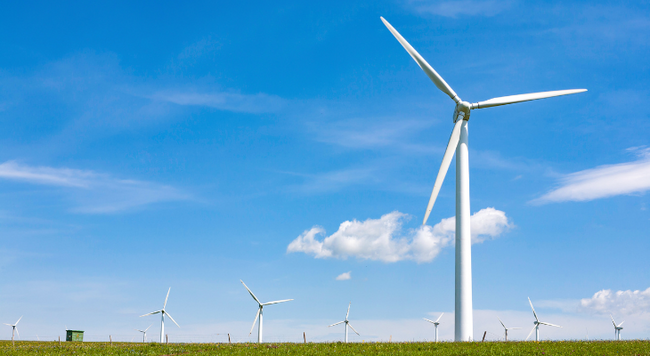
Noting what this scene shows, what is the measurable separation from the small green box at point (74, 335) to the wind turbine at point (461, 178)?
8479 centimetres

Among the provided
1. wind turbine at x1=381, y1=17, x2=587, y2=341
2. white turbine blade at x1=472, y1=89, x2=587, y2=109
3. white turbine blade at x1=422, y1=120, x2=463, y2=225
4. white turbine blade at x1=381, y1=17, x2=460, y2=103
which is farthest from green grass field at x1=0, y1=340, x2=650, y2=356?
white turbine blade at x1=381, y1=17, x2=460, y2=103

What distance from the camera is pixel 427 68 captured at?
62344mm

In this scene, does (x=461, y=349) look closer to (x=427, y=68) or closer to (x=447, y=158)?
(x=447, y=158)

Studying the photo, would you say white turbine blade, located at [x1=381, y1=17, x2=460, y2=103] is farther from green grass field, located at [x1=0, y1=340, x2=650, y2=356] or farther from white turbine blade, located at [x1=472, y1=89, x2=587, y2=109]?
green grass field, located at [x1=0, y1=340, x2=650, y2=356]

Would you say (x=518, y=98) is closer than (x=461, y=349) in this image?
No

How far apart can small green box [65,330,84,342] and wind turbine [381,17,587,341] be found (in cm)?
8479

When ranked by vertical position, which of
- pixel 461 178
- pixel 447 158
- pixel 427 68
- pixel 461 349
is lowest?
pixel 461 349

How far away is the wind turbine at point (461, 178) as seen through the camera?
48969 millimetres

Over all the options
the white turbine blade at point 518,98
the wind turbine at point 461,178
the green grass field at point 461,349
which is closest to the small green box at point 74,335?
the green grass field at point 461,349

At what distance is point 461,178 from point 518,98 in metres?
16.9

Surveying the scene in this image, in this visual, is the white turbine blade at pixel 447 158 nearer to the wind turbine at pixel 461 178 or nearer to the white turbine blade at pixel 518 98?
the wind turbine at pixel 461 178

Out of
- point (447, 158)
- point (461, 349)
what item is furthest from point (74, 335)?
point (461, 349)

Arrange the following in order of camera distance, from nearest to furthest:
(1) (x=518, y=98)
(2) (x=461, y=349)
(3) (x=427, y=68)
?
(2) (x=461, y=349), (3) (x=427, y=68), (1) (x=518, y=98)

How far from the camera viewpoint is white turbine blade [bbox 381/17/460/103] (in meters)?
60.8
